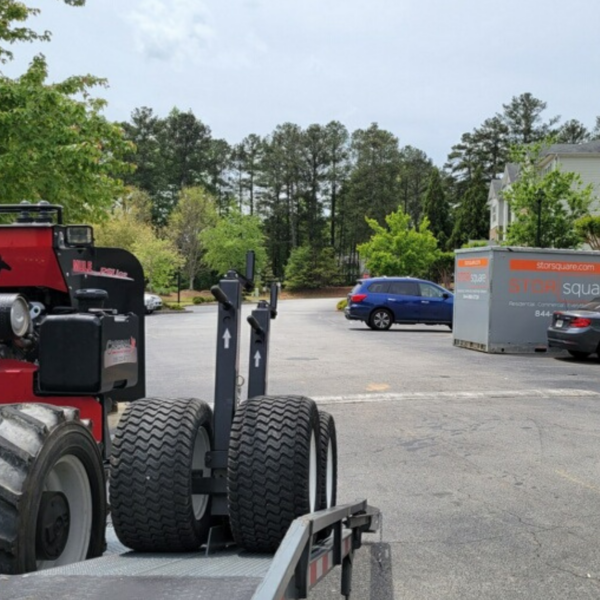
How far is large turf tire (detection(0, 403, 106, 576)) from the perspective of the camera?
2.08m

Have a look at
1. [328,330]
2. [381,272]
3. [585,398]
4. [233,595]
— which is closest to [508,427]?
[585,398]

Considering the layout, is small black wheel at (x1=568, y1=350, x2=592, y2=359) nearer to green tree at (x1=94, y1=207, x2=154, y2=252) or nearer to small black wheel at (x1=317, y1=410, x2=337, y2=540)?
small black wheel at (x1=317, y1=410, x2=337, y2=540)

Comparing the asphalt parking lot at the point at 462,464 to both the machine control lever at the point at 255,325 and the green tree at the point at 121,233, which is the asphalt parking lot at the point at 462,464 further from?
the green tree at the point at 121,233

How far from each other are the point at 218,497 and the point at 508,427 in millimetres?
5533

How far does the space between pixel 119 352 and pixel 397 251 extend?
1803 inches

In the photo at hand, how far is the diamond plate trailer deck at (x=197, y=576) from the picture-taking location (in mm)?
1958

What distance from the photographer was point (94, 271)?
520cm

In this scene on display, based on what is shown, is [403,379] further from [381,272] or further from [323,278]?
[323,278]

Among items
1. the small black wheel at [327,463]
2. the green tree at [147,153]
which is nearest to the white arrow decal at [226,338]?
the small black wheel at [327,463]

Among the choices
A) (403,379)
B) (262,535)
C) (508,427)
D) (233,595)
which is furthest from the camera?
(403,379)

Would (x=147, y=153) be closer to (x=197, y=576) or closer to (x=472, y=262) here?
(x=472, y=262)

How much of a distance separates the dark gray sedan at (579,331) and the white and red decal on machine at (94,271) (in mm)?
11479

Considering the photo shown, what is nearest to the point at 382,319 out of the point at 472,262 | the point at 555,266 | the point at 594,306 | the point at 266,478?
the point at 472,262

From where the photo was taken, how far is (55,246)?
4629 mm
